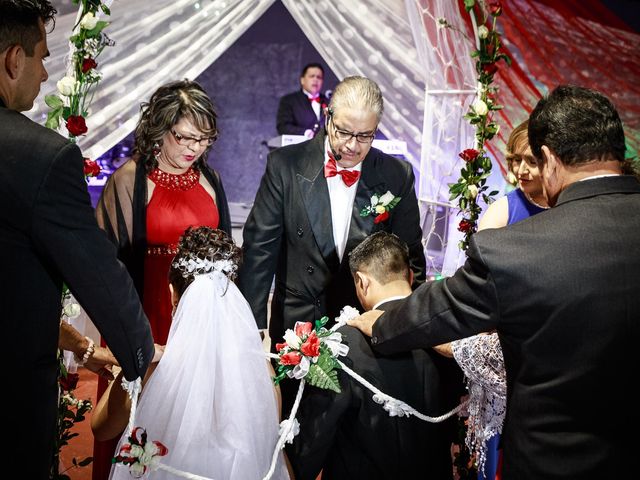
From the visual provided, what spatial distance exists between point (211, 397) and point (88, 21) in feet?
5.56

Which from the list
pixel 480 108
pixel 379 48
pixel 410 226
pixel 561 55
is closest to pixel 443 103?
pixel 379 48

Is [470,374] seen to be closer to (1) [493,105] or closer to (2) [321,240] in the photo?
(2) [321,240]

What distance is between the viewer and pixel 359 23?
5105 millimetres

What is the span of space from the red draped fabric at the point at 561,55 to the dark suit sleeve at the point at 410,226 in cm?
153

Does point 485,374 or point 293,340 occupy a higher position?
point 293,340

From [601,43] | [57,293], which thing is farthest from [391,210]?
[601,43]

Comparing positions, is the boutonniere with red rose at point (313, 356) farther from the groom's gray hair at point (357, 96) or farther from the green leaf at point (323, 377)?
the groom's gray hair at point (357, 96)

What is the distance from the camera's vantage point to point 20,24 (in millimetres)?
1897

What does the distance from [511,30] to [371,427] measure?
350cm

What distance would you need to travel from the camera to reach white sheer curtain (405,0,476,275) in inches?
184

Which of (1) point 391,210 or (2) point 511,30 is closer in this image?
(1) point 391,210

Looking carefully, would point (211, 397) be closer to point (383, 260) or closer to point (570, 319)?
point (383, 260)

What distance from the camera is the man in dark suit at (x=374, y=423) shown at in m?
2.48

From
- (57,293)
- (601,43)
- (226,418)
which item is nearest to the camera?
(57,293)
